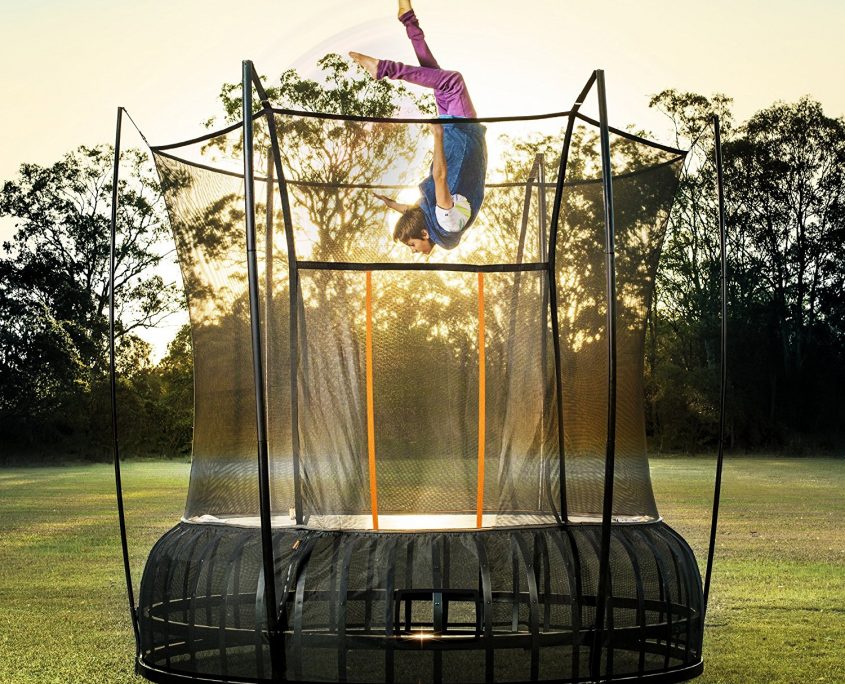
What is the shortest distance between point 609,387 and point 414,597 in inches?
39.7

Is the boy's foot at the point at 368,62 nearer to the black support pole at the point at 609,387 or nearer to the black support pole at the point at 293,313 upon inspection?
the black support pole at the point at 293,313

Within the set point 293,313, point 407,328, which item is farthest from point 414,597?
point 293,313

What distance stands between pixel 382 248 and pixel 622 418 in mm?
1014

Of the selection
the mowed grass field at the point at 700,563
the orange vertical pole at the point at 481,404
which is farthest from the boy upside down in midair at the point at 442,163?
the mowed grass field at the point at 700,563

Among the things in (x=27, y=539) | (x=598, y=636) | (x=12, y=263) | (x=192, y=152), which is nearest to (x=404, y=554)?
(x=598, y=636)

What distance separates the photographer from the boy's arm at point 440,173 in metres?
3.52

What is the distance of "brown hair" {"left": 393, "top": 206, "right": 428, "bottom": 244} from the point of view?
3629mm

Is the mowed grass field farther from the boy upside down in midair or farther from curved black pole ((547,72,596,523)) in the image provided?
the boy upside down in midair

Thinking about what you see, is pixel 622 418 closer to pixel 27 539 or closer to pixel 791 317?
pixel 27 539

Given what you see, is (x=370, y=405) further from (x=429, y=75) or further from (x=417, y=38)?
(x=417, y=38)

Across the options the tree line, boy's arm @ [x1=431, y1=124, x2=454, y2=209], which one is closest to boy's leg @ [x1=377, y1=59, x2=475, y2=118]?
boy's arm @ [x1=431, y1=124, x2=454, y2=209]

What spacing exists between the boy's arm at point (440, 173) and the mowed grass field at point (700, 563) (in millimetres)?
2583

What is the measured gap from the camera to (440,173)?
141 inches

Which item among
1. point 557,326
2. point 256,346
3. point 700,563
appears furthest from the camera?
point 700,563
